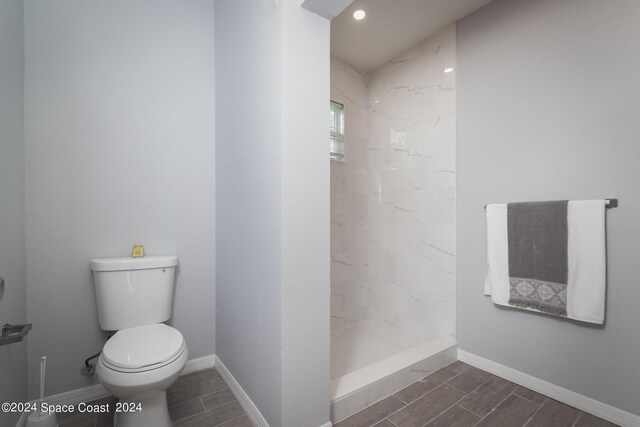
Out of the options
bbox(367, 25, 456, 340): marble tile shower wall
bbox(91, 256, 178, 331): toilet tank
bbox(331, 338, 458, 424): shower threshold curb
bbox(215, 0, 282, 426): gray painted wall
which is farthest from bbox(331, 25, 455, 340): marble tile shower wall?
bbox(91, 256, 178, 331): toilet tank

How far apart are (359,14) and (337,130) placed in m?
0.92

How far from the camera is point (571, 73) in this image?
1.62 m

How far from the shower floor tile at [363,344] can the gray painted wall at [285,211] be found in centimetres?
50

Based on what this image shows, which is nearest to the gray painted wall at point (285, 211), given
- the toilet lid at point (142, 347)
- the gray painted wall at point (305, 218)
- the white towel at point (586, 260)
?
the gray painted wall at point (305, 218)

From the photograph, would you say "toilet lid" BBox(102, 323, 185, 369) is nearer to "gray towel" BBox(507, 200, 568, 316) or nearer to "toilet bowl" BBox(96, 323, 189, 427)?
"toilet bowl" BBox(96, 323, 189, 427)

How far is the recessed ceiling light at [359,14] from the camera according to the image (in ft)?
6.61

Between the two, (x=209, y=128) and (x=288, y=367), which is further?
(x=209, y=128)

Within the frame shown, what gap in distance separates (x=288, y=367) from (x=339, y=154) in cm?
193

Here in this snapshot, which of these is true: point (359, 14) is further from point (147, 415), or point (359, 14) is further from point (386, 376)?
point (147, 415)

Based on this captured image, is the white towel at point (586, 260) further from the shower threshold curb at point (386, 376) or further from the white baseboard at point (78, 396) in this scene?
the white baseboard at point (78, 396)

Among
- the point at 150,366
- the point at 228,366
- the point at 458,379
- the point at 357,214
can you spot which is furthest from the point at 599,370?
the point at 150,366

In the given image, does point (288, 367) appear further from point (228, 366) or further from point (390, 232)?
point (390, 232)

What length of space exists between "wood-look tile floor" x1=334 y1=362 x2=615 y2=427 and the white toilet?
2.96 feet

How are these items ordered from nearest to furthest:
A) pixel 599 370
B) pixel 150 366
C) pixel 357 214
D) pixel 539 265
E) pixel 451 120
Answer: pixel 150 366 < pixel 599 370 < pixel 539 265 < pixel 451 120 < pixel 357 214
